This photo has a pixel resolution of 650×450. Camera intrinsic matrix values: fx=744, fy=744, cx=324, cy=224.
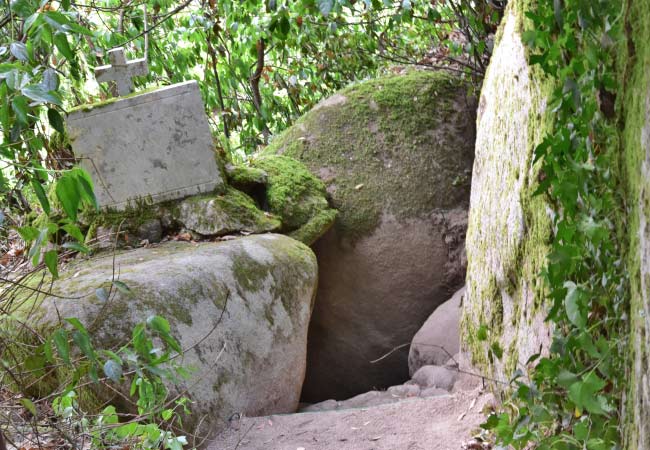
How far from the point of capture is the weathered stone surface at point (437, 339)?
568 cm

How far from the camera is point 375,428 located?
4152 millimetres

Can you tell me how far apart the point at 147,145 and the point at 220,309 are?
1.53m

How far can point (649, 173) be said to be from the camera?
1829 millimetres

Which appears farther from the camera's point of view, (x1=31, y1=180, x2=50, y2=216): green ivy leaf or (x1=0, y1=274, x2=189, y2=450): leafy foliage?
(x1=0, y1=274, x2=189, y2=450): leafy foliage

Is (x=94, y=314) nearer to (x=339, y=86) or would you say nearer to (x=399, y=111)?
(x=399, y=111)

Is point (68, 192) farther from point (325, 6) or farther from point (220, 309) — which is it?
point (220, 309)

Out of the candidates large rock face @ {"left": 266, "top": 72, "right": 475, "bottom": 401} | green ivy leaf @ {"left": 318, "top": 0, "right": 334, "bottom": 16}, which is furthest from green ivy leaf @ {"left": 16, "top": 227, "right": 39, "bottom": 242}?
large rock face @ {"left": 266, "top": 72, "right": 475, "bottom": 401}

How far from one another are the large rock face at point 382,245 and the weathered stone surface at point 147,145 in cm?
160

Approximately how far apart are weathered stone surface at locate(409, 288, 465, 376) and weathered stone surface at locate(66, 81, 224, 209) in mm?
2081

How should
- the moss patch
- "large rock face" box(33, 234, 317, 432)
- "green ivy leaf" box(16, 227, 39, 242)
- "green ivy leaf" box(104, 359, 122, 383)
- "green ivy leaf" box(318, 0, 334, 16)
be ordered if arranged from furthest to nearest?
the moss patch → "large rock face" box(33, 234, 317, 432) → "green ivy leaf" box(318, 0, 334, 16) → "green ivy leaf" box(104, 359, 122, 383) → "green ivy leaf" box(16, 227, 39, 242)

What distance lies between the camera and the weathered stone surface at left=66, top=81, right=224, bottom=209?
5.34 meters

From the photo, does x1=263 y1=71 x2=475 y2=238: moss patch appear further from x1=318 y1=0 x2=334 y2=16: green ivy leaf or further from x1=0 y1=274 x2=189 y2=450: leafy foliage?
x1=318 y1=0 x2=334 y2=16: green ivy leaf

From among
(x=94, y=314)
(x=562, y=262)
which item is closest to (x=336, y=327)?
(x=94, y=314)

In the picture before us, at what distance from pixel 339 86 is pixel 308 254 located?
4136mm
